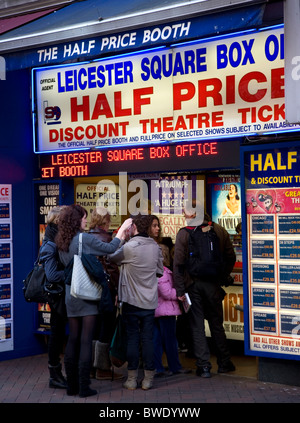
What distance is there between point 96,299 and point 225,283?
6.63 feet

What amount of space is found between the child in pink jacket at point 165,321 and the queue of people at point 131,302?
0.4 inches

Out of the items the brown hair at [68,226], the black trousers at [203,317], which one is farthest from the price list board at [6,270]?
the black trousers at [203,317]

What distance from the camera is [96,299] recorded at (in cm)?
729

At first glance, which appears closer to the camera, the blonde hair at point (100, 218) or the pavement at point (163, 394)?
the pavement at point (163, 394)

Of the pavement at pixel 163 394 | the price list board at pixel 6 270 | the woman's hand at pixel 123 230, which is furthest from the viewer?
the price list board at pixel 6 270

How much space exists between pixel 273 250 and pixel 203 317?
1.13 meters

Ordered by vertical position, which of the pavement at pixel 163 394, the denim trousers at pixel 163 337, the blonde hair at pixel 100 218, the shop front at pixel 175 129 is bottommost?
the pavement at pixel 163 394

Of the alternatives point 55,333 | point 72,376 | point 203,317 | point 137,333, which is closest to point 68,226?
point 55,333

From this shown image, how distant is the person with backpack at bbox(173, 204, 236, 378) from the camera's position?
822 cm

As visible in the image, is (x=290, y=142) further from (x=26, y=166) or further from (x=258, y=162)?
(x=26, y=166)

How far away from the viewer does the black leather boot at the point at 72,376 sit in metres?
7.43

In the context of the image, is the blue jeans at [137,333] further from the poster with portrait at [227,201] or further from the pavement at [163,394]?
the poster with portrait at [227,201]

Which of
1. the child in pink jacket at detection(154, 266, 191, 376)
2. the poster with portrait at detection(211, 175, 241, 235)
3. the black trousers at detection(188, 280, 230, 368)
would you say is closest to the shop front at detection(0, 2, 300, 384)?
the poster with portrait at detection(211, 175, 241, 235)

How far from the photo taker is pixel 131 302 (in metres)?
7.67
